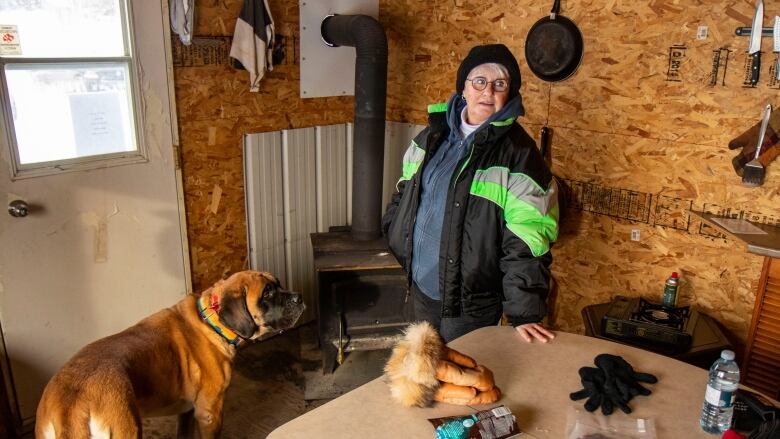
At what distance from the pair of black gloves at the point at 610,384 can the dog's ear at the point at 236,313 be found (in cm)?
125

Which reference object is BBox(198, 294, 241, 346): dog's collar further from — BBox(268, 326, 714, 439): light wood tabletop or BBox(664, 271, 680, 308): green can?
BBox(664, 271, 680, 308): green can

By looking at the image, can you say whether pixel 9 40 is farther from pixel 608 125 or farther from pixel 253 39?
pixel 608 125

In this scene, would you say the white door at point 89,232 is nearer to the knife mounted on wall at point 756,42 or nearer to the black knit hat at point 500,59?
the black knit hat at point 500,59

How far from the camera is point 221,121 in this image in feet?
9.89

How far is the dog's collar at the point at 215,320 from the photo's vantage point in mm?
2227

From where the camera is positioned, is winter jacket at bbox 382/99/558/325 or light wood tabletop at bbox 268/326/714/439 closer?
light wood tabletop at bbox 268/326/714/439

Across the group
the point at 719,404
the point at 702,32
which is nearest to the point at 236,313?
the point at 719,404

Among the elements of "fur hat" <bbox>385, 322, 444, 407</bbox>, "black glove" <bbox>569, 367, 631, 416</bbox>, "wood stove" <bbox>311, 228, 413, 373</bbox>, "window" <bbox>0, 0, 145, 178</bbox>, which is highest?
"window" <bbox>0, 0, 145, 178</bbox>

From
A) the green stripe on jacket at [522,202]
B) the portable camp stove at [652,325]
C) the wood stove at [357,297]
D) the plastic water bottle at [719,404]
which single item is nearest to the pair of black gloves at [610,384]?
the plastic water bottle at [719,404]

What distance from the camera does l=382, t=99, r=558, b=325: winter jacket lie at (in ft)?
5.97

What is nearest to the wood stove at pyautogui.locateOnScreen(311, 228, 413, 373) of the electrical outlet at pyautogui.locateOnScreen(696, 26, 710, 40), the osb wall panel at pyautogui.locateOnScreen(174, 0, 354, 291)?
the osb wall panel at pyautogui.locateOnScreen(174, 0, 354, 291)

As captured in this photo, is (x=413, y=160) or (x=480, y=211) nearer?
(x=480, y=211)

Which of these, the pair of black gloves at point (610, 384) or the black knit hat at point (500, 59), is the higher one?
the black knit hat at point (500, 59)

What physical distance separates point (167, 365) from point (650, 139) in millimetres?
2226
